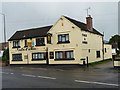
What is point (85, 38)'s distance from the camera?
120 feet

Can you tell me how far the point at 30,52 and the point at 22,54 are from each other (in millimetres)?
2118

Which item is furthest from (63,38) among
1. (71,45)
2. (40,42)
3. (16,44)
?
(16,44)

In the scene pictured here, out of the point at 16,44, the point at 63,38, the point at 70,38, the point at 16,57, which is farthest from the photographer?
the point at 16,57

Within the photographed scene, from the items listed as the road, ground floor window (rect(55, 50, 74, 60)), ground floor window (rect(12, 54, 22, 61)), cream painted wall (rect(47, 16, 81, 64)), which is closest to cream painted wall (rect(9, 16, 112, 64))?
cream painted wall (rect(47, 16, 81, 64))

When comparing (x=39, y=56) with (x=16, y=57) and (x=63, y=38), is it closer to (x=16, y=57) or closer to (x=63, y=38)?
(x=16, y=57)

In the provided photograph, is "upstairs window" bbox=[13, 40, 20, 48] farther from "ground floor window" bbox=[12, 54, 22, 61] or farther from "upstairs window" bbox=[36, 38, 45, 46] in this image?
"upstairs window" bbox=[36, 38, 45, 46]

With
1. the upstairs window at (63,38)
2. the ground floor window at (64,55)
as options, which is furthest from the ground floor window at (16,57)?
the upstairs window at (63,38)

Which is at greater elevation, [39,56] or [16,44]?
[16,44]

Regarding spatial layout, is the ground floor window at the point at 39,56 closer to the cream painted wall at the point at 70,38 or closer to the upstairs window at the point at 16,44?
the cream painted wall at the point at 70,38

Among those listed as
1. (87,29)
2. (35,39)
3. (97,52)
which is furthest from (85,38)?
(35,39)

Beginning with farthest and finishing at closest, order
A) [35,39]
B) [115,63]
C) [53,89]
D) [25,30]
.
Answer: [25,30] < [35,39] < [115,63] < [53,89]

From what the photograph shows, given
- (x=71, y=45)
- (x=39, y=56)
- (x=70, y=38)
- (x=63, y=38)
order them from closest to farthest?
(x=71, y=45) → (x=70, y=38) → (x=63, y=38) → (x=39, y=56)

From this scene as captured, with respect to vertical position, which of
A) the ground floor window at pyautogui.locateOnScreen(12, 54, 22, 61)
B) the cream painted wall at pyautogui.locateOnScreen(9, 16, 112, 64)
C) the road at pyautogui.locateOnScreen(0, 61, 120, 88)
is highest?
the cream painted wall at pyautogui.locateOnScreen(9, 16, 112, 64)

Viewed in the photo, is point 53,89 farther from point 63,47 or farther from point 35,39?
point 35,39
